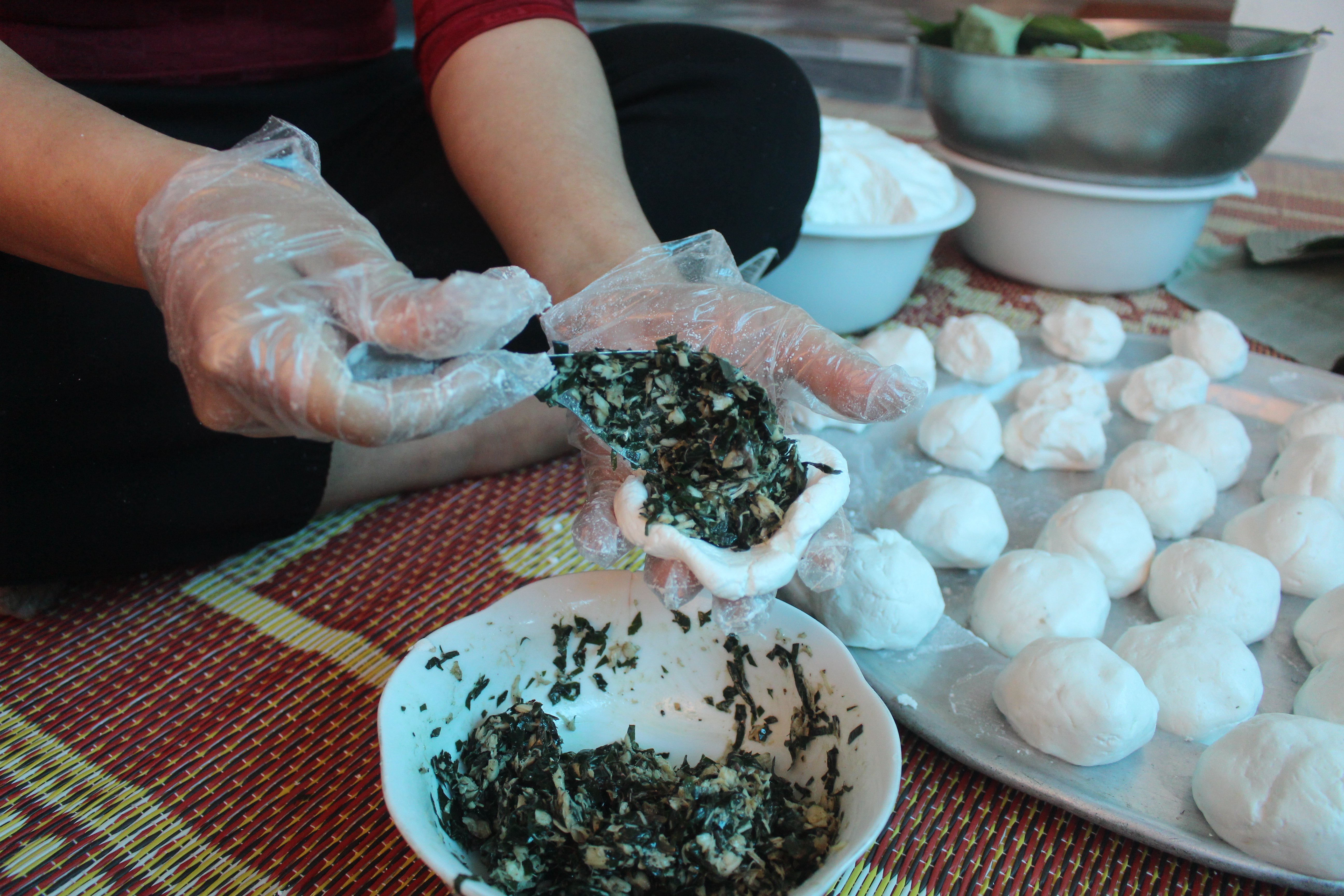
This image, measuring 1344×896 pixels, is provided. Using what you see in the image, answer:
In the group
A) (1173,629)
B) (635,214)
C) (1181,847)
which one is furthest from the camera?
(635,214)

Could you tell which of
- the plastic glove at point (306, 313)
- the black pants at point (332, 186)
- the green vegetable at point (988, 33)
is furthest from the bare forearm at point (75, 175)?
the green vegetable at point (988, 33)

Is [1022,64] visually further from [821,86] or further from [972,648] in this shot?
[821,86]

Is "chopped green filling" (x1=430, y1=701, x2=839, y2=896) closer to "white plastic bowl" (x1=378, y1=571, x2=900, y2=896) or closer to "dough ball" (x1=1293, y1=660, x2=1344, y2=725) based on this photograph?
"white plastic bowl" (x1=378, y1=571, x2=900, y2=896)

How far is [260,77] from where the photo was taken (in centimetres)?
118

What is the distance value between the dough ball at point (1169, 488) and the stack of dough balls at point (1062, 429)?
0.09 meters

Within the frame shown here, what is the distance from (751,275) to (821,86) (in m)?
2.91

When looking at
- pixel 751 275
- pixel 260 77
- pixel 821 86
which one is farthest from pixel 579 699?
pixel 821 86

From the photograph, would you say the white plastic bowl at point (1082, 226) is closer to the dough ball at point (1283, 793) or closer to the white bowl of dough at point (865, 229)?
the white bowl of dough at point (865, 229)

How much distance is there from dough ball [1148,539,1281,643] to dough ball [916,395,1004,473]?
31 cm

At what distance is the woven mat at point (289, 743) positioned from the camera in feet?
2.42

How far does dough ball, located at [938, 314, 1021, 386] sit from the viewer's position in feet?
4.60

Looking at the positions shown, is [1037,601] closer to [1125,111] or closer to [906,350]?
[906,350]

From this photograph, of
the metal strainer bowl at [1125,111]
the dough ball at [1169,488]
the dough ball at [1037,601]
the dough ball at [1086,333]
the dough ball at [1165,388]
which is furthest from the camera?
the metal strainer bowl at [1125,111]

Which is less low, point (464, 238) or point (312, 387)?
point (312, 387)
